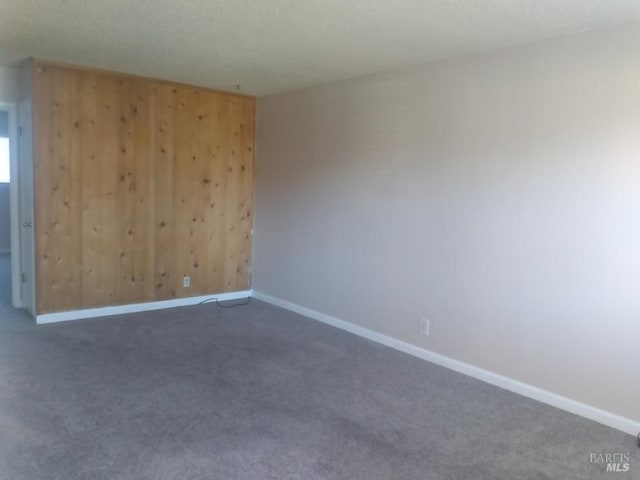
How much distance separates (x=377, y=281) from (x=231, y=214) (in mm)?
2117

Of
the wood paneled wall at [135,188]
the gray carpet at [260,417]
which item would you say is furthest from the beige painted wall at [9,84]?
the gray carpet at [260,417]

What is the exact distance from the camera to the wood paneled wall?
4.48 m

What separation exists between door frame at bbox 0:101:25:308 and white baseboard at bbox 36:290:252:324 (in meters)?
0.67

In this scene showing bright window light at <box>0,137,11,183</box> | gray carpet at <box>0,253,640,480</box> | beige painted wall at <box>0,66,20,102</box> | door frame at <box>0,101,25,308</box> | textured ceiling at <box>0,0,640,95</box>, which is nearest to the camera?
gray carpet at <box>0,253,640,480</box>

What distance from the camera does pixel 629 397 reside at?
2.83 metres

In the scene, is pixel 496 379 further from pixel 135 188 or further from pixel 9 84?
pixel 9 84

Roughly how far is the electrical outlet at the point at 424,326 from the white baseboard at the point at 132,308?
99.4 inches

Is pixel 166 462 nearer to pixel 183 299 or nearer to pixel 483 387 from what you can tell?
pixel 483 387

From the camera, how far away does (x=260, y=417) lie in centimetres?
288

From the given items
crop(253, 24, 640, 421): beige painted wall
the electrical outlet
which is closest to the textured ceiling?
crop(253, 24, 640, 421): beige painted wall

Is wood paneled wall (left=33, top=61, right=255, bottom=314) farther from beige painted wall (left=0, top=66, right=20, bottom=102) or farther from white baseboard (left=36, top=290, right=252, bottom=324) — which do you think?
beige painted wall (left=0, top=66, right=20, bottom=102)

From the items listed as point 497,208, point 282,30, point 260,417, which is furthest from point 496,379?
point 282,30

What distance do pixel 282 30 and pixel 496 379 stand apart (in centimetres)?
278

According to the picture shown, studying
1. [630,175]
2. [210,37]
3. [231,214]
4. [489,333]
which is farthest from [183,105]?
[630,175]
